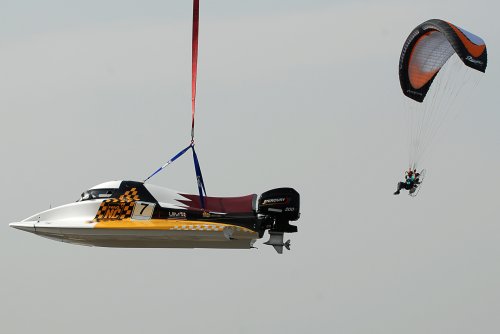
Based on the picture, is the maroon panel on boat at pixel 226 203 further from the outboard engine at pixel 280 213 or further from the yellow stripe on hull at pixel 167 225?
the yellow stripe on hull at pixel 167 225

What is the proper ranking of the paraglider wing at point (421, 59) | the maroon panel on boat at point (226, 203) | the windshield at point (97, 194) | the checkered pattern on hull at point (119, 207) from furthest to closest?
the paraglider wing at point (421, 59)
the windshield at point (97, 194)
the checkered pattern on hull at point (119, 207)
the maroon panel on boat at point (226, 203)

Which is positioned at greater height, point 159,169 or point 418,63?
point 418,63

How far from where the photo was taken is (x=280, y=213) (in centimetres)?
3869

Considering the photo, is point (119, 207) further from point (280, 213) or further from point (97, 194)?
point (280, 213)

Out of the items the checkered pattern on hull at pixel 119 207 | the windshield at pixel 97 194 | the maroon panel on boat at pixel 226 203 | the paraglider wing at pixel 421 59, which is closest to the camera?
the maroon panel on boat at pixel 226 203

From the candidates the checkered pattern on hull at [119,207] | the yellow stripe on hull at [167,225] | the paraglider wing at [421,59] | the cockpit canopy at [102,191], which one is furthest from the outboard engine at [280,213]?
the paraglider wing at [421,59]

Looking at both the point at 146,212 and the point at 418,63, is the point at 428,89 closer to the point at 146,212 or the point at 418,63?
the point at 418,63

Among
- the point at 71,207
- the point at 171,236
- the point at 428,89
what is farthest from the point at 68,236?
the point at 428,89

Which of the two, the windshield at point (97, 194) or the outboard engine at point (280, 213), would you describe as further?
the windshield at point (97, 194)

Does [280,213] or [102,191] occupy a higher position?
[102,191]

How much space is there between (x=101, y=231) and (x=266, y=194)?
5.06 m

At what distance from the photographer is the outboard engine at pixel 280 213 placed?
38.7 metres

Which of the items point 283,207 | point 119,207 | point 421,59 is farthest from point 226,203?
point 421,59

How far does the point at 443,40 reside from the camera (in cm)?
4538
